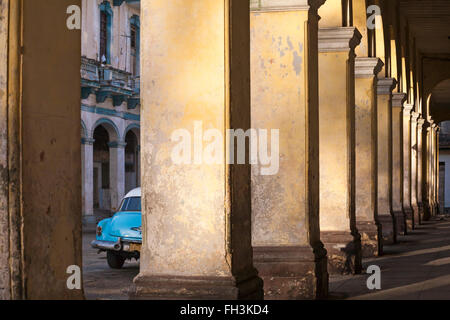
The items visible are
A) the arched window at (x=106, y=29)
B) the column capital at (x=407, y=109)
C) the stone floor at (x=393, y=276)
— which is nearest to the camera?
the stone floor at (x=393, y=276)

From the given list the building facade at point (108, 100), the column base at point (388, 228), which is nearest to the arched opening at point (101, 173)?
the building facade at point (108, 100)

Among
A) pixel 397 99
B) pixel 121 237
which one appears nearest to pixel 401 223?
pixel 397 99

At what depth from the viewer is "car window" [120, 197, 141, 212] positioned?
48.8 ft

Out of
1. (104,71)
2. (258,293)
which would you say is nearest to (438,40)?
(104,71)

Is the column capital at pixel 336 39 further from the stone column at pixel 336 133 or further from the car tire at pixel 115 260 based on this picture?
the car tire at pixel 115 260

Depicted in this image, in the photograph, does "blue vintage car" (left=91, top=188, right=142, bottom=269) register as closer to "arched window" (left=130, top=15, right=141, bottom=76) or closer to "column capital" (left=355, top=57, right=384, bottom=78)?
"column capital" (left=355, top=57, right=384, bottom=78)

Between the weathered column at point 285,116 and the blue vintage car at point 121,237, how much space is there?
5.56 m

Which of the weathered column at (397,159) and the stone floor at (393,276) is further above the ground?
the weathered column at (397,159)

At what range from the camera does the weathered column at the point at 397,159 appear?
20250 mm

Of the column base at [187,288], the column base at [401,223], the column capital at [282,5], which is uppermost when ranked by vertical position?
the column capital at [282,5]

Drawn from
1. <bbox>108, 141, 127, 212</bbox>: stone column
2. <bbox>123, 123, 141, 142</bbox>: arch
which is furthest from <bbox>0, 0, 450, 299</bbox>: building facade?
<bbox>123, 123, 141, 142</bbox>: arch

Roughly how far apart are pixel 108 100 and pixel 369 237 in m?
18.7

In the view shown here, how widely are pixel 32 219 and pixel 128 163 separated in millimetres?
31594

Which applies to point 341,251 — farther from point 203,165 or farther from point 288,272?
point 203,165
